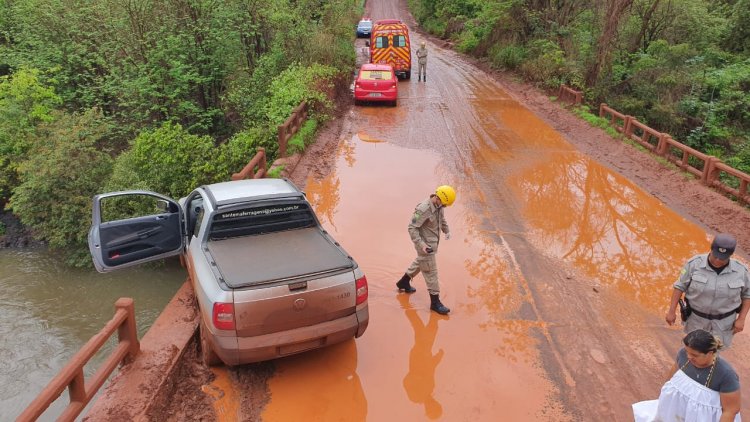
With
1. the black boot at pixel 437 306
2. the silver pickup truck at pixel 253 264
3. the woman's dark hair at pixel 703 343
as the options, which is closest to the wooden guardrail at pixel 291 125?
the silver pickup truck at pixel 253 264

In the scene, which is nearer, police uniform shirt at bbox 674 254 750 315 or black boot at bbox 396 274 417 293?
police uniform shirt at bbox 674 254 750 315

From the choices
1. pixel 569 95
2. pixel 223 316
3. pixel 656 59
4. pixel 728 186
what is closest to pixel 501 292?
pixel 223 316

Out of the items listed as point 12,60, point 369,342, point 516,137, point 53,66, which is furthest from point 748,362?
point 12,60

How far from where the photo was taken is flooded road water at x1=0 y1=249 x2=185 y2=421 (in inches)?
455

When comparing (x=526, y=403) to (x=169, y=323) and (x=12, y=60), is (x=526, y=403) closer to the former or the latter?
(x=169, y=323)

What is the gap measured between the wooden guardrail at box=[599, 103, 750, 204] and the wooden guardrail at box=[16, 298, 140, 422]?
1148 centimetres

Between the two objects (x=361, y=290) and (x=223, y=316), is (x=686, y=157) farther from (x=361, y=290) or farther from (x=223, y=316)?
(x=223, y=316)

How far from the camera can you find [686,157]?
12.9 m

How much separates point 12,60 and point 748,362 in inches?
1013

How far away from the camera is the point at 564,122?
18.0 meters

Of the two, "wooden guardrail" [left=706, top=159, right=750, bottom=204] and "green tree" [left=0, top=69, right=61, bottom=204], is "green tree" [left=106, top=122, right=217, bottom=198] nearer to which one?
"green tree" [left=0, top=69, right=61, bottom=204]

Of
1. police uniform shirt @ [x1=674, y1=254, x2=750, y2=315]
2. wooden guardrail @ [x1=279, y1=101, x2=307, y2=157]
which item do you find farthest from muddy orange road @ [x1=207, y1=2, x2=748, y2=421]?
wooden guardrail @ [x1=279, y1=101, x2=307, y2=157]

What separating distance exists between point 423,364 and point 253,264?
233 cm

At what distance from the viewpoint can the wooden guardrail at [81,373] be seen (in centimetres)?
447
